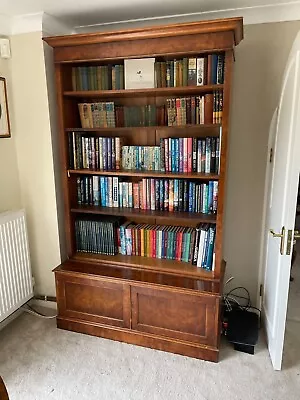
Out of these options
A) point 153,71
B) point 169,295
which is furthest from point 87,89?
point 169,295

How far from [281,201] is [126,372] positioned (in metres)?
1.38

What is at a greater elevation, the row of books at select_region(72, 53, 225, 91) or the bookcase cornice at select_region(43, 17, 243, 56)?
the bookcase cornice at select_region(43, 17, 243, 56)

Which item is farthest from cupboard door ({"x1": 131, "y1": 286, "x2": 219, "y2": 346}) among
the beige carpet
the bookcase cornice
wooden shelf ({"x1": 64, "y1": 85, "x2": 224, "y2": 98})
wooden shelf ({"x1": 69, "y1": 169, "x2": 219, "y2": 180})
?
the bookcase cornice

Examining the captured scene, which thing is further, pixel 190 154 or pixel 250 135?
pixel 250 135

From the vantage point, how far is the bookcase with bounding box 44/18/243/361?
1940mm

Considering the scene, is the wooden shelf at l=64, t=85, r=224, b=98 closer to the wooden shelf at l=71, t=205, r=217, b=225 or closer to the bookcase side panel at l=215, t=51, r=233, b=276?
the bookcase side panel at l=215, t=51, r=233, b=276

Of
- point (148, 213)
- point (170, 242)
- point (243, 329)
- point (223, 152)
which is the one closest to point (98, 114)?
point (148, 213)

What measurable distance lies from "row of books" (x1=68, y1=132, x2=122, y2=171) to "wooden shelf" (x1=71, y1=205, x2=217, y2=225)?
29cm

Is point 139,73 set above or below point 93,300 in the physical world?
above

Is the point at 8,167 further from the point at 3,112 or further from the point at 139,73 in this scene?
the point at 139,73

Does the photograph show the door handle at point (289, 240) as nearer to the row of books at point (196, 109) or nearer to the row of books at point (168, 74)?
the row of books at point (196, 109)

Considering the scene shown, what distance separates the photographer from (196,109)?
2.04 meters

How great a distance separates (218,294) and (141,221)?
84 centimetres

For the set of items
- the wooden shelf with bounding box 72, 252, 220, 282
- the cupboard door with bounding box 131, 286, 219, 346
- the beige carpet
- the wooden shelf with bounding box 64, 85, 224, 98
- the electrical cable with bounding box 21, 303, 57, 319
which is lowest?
the beige carpet
